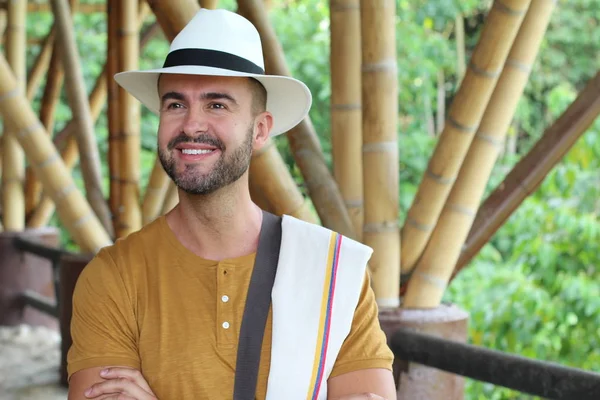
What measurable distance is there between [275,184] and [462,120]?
0.64 m

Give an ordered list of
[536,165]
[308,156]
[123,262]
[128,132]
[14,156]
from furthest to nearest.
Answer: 1. [14,156]
2. [128,132]
3. [536,165]
4. [308,156]
5. [123,262]

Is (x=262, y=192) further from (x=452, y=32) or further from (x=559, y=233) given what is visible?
(x=452, y=32)

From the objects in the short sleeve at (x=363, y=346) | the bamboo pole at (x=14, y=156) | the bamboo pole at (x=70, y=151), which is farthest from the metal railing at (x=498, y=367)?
the bamboo pole at (x=14, y=156)

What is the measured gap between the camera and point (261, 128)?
1829 mm

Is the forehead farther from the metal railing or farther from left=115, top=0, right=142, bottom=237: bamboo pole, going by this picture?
left=115, top=0, right=142, bottom=237: bamboo pole

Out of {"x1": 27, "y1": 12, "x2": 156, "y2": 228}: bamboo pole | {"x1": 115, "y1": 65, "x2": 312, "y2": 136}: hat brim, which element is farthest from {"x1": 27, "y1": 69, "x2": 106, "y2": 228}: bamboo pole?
{"x1": 115, "y1": 65, "x2": 312, "y2": 136}: hat brim

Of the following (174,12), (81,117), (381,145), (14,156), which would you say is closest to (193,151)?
(174,12)

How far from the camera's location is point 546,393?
2260 millimetres

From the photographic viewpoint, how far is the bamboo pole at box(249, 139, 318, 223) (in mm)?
2525

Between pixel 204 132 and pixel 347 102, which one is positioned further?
pixel 347 102

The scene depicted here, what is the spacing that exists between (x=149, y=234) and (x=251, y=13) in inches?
43.5

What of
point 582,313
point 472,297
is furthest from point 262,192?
point 472,297

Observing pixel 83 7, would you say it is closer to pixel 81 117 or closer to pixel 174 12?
pixel 81 117

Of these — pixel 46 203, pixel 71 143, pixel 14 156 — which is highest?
pixel 71 143
